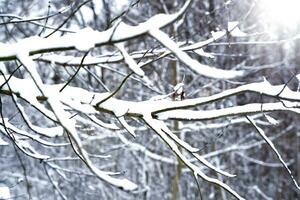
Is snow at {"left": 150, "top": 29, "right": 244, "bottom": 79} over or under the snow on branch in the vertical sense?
under

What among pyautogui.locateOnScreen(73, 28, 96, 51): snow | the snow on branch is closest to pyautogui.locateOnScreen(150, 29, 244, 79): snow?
the snow on branch

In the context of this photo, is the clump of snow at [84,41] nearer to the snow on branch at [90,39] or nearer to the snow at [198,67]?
the snow on branch at [90,39]

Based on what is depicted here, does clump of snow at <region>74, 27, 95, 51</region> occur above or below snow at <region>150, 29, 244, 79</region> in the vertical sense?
above

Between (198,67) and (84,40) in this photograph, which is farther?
(84,40)

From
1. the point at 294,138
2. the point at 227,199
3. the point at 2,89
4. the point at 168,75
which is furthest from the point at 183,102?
the point at 294,138

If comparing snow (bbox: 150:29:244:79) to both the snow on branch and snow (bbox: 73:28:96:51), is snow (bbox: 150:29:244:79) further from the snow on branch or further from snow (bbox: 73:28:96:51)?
snow (bbox: 73:28:96:51)

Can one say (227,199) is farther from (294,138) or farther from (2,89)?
(2,89)

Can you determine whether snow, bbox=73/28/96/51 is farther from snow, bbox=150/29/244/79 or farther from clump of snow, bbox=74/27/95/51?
snow, bbox=150/29/244/79

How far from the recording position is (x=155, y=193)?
8875 mm

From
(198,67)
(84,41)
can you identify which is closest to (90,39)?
(84,41)

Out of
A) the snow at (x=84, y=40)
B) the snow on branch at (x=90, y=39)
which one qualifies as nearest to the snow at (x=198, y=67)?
the snow on branch at (x=90, y=39)

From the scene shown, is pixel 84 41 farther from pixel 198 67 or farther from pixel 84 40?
pixel 198 67

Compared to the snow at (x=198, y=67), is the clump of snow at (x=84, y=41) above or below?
above

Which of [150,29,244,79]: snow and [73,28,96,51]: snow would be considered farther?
[73,28,96,51]: snow
